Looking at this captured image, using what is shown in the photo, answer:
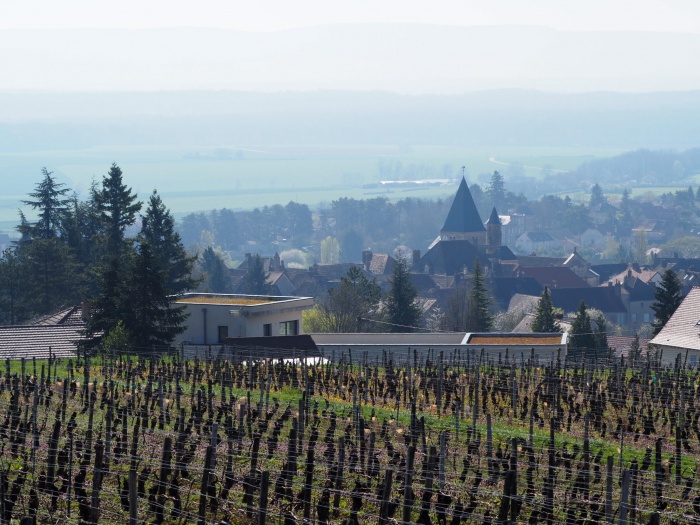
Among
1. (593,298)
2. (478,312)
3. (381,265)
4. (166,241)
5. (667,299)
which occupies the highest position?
(381,265)

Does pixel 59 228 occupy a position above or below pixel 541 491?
above

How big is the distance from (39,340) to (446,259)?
136 m

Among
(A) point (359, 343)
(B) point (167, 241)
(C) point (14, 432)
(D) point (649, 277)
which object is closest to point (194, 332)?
(A) point (359, 343)

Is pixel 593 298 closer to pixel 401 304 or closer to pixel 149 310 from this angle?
pixel 401 304

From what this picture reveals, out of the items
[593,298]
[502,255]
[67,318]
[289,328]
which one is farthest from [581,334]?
[502,255]

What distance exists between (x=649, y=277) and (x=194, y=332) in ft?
428

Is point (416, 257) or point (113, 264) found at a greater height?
point (416, 257)

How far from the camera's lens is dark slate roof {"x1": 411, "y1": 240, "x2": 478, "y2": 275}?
182125 millimetres

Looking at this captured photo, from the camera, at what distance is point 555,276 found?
17762 cm

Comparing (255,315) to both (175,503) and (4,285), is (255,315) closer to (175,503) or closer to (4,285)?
(4,285)

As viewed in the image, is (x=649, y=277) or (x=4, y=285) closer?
(x=4, y=285)

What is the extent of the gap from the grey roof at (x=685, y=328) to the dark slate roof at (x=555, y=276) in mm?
121280

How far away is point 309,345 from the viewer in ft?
157

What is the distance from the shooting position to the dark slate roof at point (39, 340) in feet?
153
